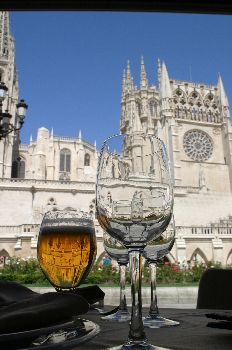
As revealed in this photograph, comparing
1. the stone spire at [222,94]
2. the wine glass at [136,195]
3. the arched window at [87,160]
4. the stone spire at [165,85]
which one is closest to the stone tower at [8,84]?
the arched window at [87,160]

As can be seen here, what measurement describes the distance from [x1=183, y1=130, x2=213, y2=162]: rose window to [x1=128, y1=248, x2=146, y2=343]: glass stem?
1358 inches

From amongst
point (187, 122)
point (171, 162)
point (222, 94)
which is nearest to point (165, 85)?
point (187, 122)

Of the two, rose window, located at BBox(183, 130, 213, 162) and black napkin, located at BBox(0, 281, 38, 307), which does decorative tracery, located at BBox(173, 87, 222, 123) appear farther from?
black napkin, located at BBox(0, 281, 38, 307)

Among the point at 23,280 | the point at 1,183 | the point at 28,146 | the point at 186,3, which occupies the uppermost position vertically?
the point at 28,146

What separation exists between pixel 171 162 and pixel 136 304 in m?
31.6

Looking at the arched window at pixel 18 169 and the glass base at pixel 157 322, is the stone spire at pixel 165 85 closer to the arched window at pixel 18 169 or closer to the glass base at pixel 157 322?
the arched window at pixel 18 169

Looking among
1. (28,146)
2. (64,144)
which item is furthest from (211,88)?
(28,146)

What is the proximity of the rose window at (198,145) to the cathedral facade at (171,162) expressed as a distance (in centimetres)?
10

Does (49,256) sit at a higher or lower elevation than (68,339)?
higher

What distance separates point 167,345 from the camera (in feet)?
2.41

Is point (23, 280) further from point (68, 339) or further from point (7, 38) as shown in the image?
point (7, 38)

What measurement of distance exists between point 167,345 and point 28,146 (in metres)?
34.4

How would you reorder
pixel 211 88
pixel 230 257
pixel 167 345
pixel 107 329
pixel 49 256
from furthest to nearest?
1. pixel 211 88
2. pixel 230 257
3. pixel 49 256
4. pixel 107 329
5. pixel 167 345

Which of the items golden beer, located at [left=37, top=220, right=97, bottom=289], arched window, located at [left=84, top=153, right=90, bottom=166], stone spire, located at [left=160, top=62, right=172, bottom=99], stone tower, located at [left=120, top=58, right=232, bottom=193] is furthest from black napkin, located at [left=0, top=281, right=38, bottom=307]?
stone spire, located at [left=160, top=62, right=172, bottom=99]
